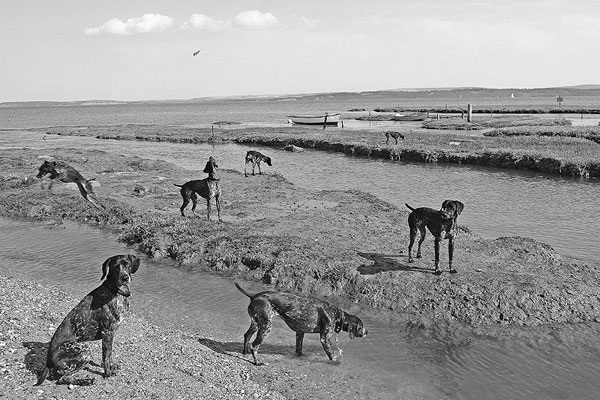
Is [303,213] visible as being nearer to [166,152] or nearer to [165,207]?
[165,207]

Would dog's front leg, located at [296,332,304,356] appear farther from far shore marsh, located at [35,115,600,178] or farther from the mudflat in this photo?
far shore marsh, located at [35,115,600,178]

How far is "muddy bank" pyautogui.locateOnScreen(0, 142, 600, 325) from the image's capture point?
43.2 feet


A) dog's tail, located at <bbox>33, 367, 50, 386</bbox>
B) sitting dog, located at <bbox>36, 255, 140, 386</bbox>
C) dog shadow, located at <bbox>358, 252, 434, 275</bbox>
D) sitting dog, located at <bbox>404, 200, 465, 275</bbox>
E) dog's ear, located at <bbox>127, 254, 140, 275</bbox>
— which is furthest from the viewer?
dog shadow, located at <bbox>358, 252, 434, 275</bbox>

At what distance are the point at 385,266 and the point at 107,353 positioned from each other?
875 cm

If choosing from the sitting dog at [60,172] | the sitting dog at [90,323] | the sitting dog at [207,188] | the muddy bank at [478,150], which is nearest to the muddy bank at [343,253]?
the sitting dog at [207,188]

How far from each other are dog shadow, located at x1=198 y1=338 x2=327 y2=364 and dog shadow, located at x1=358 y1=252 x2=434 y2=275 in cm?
430

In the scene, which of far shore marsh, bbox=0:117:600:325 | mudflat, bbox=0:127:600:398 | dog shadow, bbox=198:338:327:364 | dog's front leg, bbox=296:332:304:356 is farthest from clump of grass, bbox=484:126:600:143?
dog shadow, bbox=198:338:327:364

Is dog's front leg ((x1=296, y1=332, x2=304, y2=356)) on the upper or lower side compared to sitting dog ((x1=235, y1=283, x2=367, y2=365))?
lower

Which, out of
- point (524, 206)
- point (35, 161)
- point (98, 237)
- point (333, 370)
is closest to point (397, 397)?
point (333, 370)

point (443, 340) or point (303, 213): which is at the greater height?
point (303, 213)

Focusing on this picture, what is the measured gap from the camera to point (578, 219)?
22.3 m

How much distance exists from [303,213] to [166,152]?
3374 centimetres

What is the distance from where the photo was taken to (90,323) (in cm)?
866

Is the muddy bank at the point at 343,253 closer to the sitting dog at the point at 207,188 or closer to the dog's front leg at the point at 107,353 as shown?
the sitting dog at the point at 207,188
